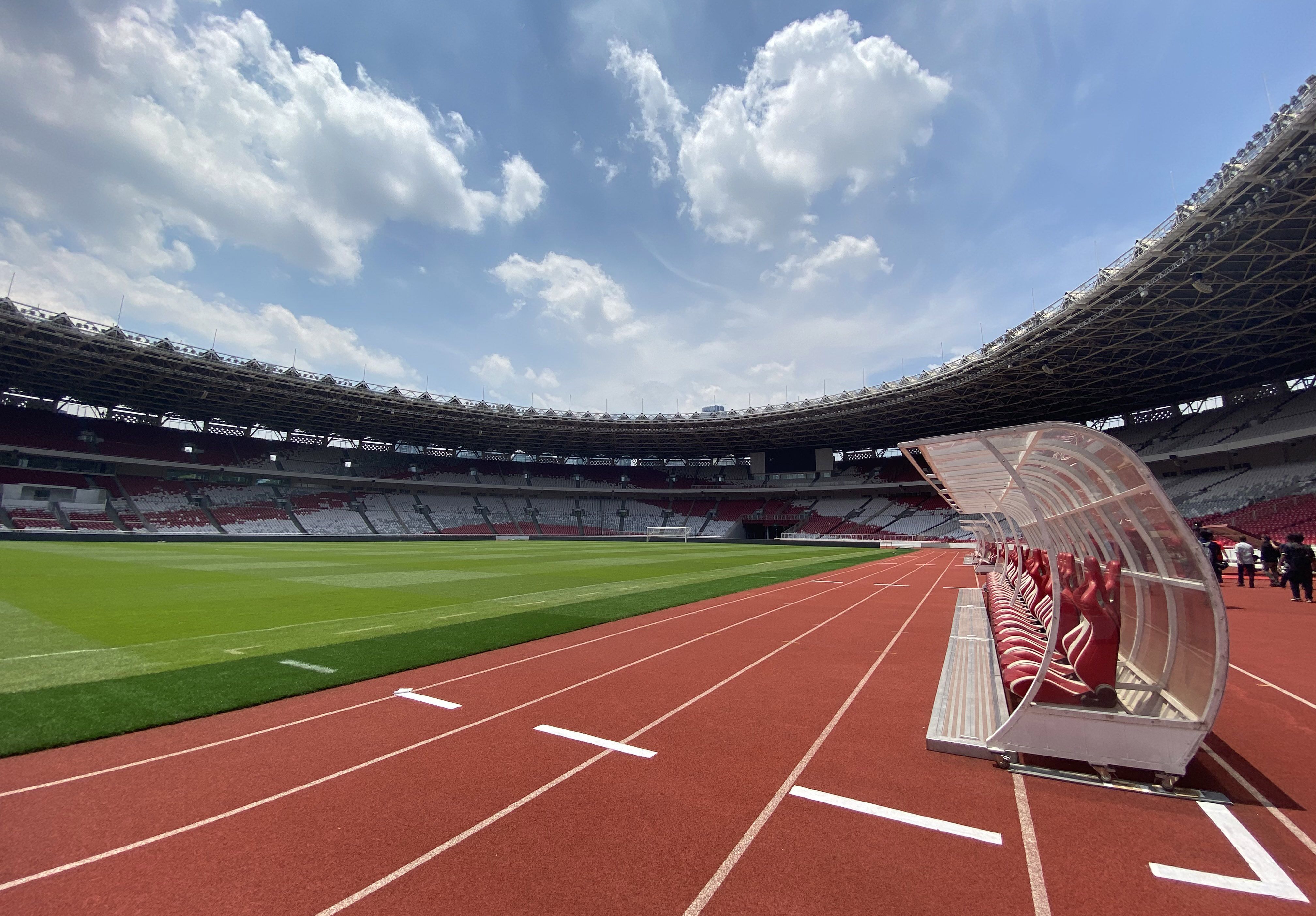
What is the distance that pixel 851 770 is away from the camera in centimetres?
457

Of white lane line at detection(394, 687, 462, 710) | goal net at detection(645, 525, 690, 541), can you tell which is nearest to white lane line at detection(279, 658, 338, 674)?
white lane line at detection(394, 687, 462, 710)

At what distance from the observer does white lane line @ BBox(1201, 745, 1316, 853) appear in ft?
11.7

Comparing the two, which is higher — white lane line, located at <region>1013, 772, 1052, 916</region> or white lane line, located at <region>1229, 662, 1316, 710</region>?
white lane line, located at <region>1229, 662, 1316, 710</region>

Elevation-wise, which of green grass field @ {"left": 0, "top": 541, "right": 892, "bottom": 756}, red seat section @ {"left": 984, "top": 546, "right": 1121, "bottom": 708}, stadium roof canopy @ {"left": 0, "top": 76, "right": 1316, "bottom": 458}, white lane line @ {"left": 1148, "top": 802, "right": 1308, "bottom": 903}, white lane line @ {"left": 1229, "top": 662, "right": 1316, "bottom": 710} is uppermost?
stadium roof canopy @ {"left": 0, "top": 76, "right": 1316, "bottom": 458}

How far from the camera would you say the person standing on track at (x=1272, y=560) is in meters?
16.8

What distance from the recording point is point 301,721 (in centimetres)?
570

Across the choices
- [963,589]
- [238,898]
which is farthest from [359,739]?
[963,589]

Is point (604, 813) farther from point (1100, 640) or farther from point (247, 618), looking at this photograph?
point (247, 618)

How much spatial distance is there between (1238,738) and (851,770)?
4.09 metres

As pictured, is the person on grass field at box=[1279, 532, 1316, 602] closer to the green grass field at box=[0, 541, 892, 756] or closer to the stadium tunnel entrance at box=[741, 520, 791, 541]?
the green grass field at box=[0, 541, 892, 756]

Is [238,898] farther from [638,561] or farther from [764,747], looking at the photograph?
[638,561]

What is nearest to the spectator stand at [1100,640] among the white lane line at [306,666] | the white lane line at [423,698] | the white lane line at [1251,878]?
the white lane line at [1251,878]

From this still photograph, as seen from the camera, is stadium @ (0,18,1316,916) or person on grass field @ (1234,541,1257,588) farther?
person on grass field @ (1234,541,1257,588)

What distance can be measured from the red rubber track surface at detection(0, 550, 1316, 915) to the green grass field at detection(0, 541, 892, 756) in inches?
40.0
